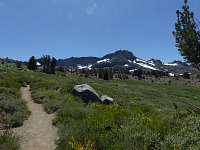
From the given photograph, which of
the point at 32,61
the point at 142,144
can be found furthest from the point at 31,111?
the point at 32,61

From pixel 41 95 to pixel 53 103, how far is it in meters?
4.08

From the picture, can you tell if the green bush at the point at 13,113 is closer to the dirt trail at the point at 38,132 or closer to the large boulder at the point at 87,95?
the dirt trail at the point at 38,132

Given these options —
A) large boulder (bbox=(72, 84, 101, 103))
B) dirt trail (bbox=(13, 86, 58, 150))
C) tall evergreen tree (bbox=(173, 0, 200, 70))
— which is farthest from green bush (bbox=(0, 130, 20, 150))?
large boulder (bbox=(72, 84, 101, 103))

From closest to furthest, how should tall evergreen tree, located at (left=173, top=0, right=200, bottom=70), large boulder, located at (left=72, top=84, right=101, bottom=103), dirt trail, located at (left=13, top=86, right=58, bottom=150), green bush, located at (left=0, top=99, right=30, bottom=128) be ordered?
tall evergreen tree, located at (left=173, top=0, right=200, bottom=70) < dirt trail, located at (left=13, top=86, right=58, bottom=150) < green bush, located at (left=0, top=99, right=30, bottom=128) < large boulder, located at (left=72, top=84, right=101, bottom=103)

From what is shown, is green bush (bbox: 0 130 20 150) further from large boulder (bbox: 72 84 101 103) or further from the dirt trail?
large boulder (bbox: 72 84 101 103)

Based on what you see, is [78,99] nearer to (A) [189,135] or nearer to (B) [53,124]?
(B) [53,124]

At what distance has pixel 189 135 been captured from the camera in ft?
28.0

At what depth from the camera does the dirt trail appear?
1196 centimetres

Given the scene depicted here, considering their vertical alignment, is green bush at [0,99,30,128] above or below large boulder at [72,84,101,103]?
below

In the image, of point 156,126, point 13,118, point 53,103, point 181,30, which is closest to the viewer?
point 181,30

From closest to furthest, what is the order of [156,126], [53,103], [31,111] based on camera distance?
[156,126] → [31,111] → [53,103]

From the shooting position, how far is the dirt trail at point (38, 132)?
1196 cm

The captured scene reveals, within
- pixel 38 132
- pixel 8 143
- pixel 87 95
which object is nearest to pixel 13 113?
pixel 38 132

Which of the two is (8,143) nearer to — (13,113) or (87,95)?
(13,113)
